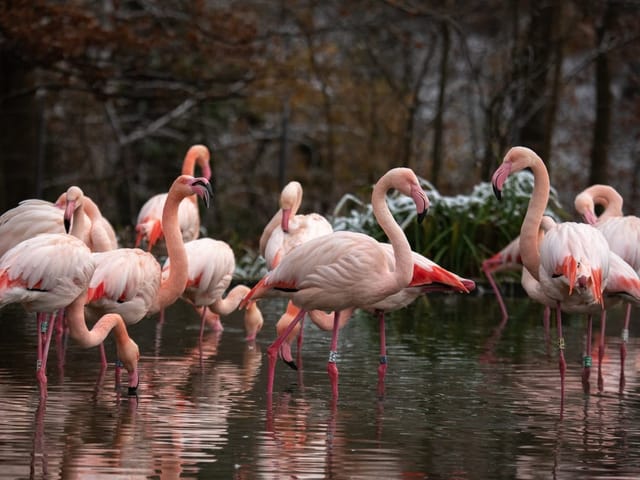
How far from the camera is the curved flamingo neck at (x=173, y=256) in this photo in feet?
25.2

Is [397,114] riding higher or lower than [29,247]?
higher

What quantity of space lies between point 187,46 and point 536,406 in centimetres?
1009

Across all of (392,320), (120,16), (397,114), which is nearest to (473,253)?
(392,320)

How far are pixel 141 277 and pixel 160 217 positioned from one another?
3.58 meters

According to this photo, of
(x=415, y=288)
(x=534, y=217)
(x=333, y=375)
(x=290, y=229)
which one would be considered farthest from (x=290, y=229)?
(x=333, y=375)

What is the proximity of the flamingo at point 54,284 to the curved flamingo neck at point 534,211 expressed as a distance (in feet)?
8.33

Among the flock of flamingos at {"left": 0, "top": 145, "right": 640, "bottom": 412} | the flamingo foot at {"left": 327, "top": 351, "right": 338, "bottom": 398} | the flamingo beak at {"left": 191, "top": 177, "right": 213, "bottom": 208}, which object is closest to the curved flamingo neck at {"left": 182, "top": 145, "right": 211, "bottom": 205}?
the flock of flamingos at {"left": 0, "top": 145, "right": 640, "bottom": 412}

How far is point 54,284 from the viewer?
665 centimetres

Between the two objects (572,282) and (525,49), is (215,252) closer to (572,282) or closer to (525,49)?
A: (572,282)

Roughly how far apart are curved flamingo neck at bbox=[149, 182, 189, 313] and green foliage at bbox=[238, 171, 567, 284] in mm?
5162

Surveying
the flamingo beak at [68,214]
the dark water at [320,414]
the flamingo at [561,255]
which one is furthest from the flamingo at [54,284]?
the flamingo at [561,255]

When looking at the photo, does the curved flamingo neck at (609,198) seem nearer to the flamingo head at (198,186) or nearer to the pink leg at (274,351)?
the pink leg at (274,351)

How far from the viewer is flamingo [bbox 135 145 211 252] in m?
10.7

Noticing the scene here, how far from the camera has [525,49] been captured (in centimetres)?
1588
